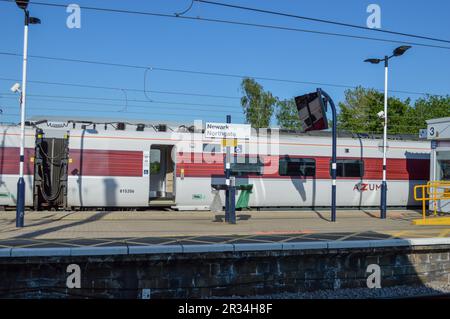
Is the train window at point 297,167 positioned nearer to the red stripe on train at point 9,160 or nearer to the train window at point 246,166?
the train window at point 246,166

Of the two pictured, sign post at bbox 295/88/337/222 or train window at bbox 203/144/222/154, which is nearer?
sign post at bbox 295/88/337/222

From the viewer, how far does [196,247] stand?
8961 mm

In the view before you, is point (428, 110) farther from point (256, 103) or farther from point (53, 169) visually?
point (53, 169)

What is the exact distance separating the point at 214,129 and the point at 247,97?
3736 cm

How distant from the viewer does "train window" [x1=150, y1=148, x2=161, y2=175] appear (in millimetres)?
19500

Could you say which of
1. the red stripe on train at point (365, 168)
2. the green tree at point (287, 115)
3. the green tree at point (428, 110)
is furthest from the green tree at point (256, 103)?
the red stripe on train at point (365, 168)

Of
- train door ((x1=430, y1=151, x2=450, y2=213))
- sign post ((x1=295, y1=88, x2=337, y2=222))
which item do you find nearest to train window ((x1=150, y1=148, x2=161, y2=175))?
sign post ((x1=295, y1=88, x2=337, y2=222))

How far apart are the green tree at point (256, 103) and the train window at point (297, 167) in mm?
28683

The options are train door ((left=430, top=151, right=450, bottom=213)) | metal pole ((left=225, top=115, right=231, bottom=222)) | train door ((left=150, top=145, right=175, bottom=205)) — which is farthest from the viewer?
train door ((left=150, top=145, right=175, bottom=205))

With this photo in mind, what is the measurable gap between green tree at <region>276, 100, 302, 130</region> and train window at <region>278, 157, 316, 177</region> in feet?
90.7

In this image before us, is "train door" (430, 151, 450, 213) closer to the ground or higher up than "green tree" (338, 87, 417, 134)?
closer to the ground

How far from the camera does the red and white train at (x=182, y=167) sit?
1722cm

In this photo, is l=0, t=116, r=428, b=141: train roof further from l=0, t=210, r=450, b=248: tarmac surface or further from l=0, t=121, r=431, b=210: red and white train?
l=0, t=210, r=450, b=248: tarmac surface
